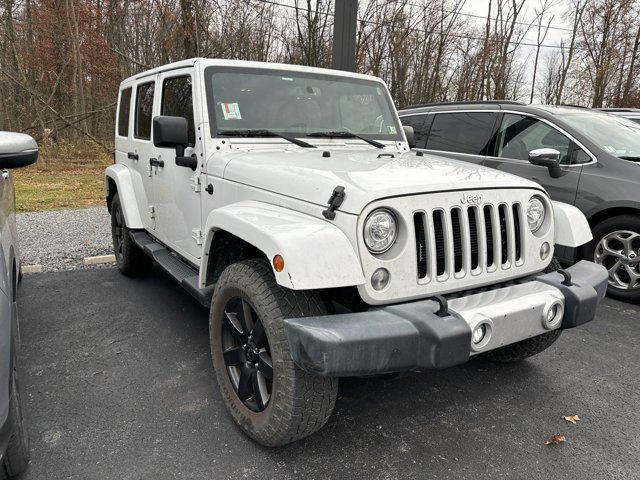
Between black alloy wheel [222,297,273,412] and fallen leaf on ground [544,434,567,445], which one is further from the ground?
black alloy wheel [222,297,273,412]

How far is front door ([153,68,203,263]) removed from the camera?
3260 millimetres

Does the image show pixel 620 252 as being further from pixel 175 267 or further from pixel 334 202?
pixel 175 267

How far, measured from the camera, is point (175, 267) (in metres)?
3.52

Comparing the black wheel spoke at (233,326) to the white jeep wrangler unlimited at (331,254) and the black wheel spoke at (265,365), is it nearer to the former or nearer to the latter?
the white jeep wrangler unlimited at (331,254)

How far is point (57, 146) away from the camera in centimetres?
1548

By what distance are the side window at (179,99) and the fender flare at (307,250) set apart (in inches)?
53.7

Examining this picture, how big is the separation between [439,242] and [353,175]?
519 mm

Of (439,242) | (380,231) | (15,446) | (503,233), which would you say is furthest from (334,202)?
(15,446)

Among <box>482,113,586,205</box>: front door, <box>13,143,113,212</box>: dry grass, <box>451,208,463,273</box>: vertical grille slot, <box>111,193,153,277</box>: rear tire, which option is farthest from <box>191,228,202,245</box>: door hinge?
<box>13,143,113,212</box>: dry grass

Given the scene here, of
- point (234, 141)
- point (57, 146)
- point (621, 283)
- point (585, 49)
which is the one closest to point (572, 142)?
point (621, 283)

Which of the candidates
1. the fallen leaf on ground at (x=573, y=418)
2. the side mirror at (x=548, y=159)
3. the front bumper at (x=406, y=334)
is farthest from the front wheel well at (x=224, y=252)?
the side mirror at (x=548, y=159)

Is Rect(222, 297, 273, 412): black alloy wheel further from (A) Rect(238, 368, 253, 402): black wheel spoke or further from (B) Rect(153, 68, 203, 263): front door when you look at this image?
(B) Rect(153, 68, 203, 263): front door

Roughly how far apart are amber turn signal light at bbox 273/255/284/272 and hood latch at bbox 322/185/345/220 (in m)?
0.30

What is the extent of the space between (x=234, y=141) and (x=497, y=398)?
90.1 inches
